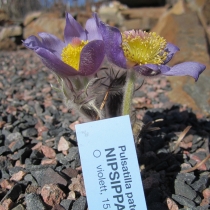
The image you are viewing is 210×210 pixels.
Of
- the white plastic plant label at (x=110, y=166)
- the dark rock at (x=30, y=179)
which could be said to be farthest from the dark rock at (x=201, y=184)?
the dark rock at (x=30, y=179)

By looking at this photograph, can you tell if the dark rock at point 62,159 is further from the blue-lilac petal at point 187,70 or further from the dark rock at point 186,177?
the blue-lilac petal at point 187,70

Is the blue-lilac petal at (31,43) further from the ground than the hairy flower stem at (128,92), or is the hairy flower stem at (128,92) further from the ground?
the blue-lilac petal at (31,43)

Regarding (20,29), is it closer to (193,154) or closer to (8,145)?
(8,145)

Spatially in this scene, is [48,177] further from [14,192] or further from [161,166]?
[161,166]

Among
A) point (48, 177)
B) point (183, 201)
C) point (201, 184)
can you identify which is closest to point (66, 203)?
point (48, 177)

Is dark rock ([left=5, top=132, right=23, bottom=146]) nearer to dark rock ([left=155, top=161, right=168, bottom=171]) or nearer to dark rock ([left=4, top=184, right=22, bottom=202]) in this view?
dark rock ([left=4, top=184, right=22, bottom=202])

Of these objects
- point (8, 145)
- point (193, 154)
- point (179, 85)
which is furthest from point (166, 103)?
point (8, 145)
